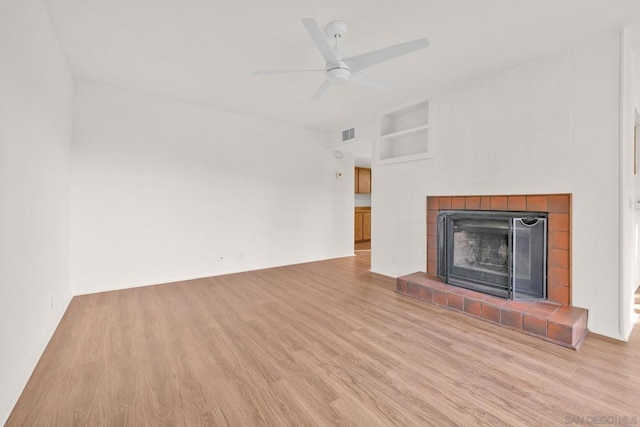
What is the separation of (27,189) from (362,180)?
21.3 feet

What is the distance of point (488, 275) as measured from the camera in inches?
116

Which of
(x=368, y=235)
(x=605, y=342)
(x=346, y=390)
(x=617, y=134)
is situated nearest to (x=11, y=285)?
(x=346, y=390)

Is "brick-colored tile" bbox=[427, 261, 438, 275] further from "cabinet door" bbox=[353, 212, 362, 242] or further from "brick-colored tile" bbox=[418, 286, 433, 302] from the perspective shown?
"cabinet door" bbox=[353, 212, 362, 242]

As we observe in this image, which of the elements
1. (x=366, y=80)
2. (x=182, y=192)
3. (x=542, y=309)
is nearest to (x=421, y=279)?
(x=542, y=309)

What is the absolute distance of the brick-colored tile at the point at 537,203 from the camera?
2.68 meters

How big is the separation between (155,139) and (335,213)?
133 inches

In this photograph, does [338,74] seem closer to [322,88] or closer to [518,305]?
[322,88]

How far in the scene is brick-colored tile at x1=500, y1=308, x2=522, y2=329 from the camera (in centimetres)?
240

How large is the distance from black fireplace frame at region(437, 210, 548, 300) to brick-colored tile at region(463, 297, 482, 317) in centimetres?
30

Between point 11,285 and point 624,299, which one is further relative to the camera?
point 624,299

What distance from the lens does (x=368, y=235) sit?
752 cm

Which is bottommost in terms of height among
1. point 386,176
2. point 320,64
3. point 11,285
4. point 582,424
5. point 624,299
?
point 582,424

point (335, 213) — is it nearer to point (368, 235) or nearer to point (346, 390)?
point (368, 235)

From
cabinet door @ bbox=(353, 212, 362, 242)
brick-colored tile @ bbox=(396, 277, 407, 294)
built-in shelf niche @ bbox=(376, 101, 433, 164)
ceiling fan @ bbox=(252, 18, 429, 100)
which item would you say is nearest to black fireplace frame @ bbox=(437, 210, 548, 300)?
brick-colored tile @ bbox=(396, 277, 407, 294)
